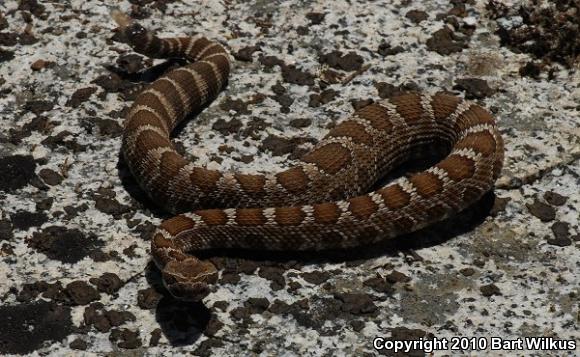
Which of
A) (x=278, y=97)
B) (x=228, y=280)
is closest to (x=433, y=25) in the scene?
(x=278, y=97)

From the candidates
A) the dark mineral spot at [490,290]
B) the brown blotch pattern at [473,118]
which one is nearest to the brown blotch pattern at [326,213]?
the dark mineral spot at [490,290]

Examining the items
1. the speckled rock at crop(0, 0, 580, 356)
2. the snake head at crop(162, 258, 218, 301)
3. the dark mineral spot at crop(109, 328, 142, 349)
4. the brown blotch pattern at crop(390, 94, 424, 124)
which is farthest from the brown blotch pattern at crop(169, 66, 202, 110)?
the dark mineral spot at crop(109, 328, 142, 349)

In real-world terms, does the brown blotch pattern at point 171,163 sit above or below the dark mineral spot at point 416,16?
below

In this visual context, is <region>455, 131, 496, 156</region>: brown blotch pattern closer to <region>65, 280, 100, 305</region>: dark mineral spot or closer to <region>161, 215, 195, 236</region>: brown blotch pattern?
<region>161, 215, 195, 236</region>: brown blotch pattern

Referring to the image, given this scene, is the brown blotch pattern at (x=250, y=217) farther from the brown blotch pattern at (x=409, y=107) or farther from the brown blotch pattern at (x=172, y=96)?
the brown blotch pattern at (x=409, y=107)

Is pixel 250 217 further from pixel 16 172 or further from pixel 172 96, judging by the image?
pixel 16 172
